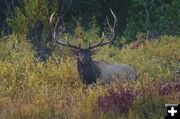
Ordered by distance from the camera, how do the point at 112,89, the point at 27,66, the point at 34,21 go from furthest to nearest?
the point at 34,21 → the point at 27,66 → the point at 112,89

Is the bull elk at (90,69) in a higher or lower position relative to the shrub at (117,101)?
higher

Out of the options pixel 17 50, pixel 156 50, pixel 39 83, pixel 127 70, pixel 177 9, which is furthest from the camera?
pixel 177 9

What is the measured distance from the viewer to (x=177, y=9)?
849 inches

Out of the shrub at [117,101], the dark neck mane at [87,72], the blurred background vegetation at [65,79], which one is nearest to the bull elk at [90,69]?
the dark neck mane at [87,72]

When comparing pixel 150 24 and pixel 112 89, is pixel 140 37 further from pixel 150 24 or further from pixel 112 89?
pixel 112 89

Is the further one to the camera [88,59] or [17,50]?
[17,50]

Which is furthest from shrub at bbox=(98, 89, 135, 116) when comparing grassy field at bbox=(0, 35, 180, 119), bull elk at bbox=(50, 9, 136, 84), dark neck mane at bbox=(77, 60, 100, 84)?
dark neck mane at bbox=(77, 60, 100, 84)

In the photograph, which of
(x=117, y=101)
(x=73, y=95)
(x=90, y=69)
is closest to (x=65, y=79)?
(x=90, y=69)

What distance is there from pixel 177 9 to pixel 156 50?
6.54 m

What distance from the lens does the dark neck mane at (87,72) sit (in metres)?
11.8

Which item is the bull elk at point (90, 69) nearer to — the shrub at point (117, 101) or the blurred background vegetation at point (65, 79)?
the blurred background vegetation at point (65, 79)

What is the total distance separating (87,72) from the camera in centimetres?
1186

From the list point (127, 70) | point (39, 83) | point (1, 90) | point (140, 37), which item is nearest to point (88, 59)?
point (127, 70)

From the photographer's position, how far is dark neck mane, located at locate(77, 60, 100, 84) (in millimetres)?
11762
